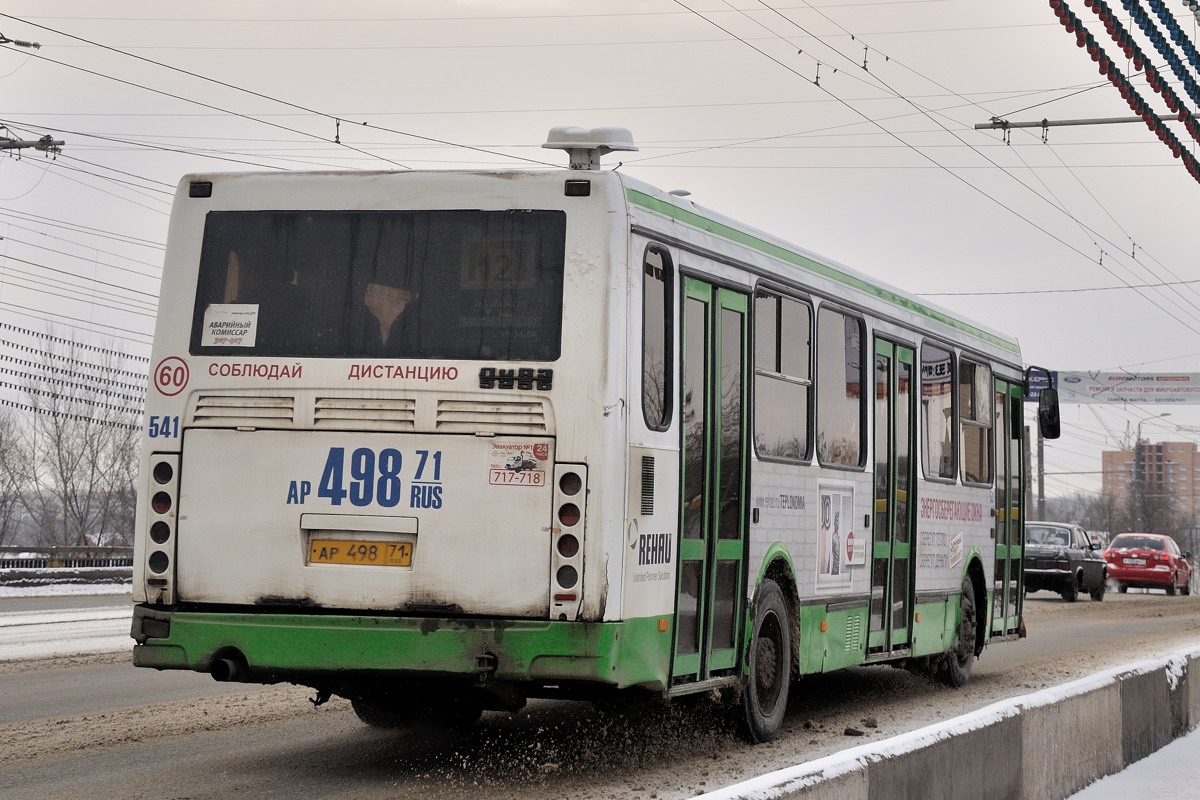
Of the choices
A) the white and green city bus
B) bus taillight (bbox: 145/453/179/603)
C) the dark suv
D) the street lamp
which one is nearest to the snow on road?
bus taillight (bbox: 145/453/179/603)

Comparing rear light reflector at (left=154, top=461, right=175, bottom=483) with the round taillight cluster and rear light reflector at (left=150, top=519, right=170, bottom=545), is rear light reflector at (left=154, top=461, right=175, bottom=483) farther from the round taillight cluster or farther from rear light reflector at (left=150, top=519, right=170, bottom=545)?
the round taillight cluster

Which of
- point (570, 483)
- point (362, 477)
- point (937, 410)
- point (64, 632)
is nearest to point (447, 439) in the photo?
point (362, 477)

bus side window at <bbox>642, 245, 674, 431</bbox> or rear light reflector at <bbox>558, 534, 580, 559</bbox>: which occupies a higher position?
bus side window at <bbox>642, 245, 674, 431</bbox>

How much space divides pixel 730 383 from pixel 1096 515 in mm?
163019

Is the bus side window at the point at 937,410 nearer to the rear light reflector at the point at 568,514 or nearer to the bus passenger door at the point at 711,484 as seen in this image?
the bus passenger door at the point at 711,484

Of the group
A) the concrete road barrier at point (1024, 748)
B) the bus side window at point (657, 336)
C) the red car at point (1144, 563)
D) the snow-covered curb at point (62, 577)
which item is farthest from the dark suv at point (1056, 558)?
the bus side window at point (657, 336)

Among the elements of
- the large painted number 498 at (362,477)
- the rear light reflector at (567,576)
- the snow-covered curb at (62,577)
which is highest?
the large painted number 498 at (362,477)

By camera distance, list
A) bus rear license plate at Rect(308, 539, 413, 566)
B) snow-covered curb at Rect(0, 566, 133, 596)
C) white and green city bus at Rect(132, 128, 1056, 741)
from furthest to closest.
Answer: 1. snow-covered curb at Rect(0, 566, 133, 596)
2. bus rear license plate at Rect(308, 539, 413, 566)
3. white and green city bus at Rect(132, 128, 1056, 741)

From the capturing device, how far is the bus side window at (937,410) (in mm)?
12875

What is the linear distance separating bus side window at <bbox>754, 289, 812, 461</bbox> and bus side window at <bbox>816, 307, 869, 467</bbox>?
0.27 metres

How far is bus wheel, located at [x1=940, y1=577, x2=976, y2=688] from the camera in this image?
14086 mm

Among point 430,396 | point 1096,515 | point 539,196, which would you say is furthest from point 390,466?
point 1096,515

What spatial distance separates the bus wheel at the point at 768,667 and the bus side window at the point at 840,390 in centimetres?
121

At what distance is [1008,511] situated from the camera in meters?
15.7
